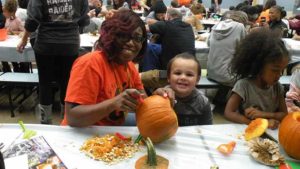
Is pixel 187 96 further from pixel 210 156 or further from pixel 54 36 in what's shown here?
pixel 54 36

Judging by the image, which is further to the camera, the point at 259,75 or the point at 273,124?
the point at 259,75

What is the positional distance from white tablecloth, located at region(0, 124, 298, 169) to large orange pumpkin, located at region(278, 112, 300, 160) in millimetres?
139

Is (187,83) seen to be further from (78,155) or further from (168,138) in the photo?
(78,155)

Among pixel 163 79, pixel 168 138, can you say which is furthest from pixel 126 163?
pixel 163 79

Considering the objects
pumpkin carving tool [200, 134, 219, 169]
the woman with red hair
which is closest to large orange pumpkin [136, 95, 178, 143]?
the woman with red hair

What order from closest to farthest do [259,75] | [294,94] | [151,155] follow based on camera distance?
[151,155], [259,75], [294,94]

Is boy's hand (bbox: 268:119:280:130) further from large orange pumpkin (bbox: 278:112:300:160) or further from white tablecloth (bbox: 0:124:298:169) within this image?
large orange pumpkin (bbox: 278:112:300:160)

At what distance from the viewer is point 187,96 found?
6.27 feet

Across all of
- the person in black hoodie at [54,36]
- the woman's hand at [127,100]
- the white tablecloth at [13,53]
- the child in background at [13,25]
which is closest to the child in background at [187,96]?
the woman's hand at [127,100]

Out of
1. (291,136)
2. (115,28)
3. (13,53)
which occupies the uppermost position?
(115,28)

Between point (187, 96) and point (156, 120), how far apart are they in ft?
2.23

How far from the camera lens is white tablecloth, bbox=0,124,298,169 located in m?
1.18

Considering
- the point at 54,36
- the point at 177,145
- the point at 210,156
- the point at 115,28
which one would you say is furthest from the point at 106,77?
the point at 54,36

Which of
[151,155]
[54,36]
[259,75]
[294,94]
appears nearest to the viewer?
[151,155]
